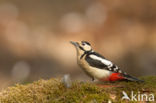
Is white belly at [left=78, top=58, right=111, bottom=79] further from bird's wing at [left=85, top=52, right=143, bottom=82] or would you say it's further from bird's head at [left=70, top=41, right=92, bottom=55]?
bird's head at [left=70, top=41, right=92, bottom=55]

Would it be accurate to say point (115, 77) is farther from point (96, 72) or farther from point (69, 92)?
point (69, 92)

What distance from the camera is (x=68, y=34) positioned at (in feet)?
29.9

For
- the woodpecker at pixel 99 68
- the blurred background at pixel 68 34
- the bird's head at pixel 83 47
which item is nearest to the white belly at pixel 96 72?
the woodpecker at pixel 99 68

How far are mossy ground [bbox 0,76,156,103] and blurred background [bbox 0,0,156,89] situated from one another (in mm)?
4588

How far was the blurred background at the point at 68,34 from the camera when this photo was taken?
27.9ft

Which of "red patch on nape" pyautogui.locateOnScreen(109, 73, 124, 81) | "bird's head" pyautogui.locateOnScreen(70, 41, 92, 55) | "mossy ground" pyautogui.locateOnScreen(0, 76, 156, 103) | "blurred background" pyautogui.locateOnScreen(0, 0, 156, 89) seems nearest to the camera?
"mossy ground" pyautogui.locateOnScreen(0, 76, 156, 103)

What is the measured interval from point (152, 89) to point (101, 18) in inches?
258

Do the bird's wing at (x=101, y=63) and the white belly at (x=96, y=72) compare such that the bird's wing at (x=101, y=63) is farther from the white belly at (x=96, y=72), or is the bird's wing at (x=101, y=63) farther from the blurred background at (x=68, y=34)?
the blurred background at (x=68, y=34)

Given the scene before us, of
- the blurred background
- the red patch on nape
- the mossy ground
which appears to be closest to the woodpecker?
the red patch on nape

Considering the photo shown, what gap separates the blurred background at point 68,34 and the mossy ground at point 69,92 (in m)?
4.59

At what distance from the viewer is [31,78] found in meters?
7.88

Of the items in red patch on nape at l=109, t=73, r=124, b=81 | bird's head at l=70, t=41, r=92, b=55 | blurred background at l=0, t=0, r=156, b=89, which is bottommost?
red patch on nape at l=109, t=73, r=124, b=81

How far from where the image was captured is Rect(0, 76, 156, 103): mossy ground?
3.05 meters

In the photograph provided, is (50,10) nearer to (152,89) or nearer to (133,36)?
(133,36)
